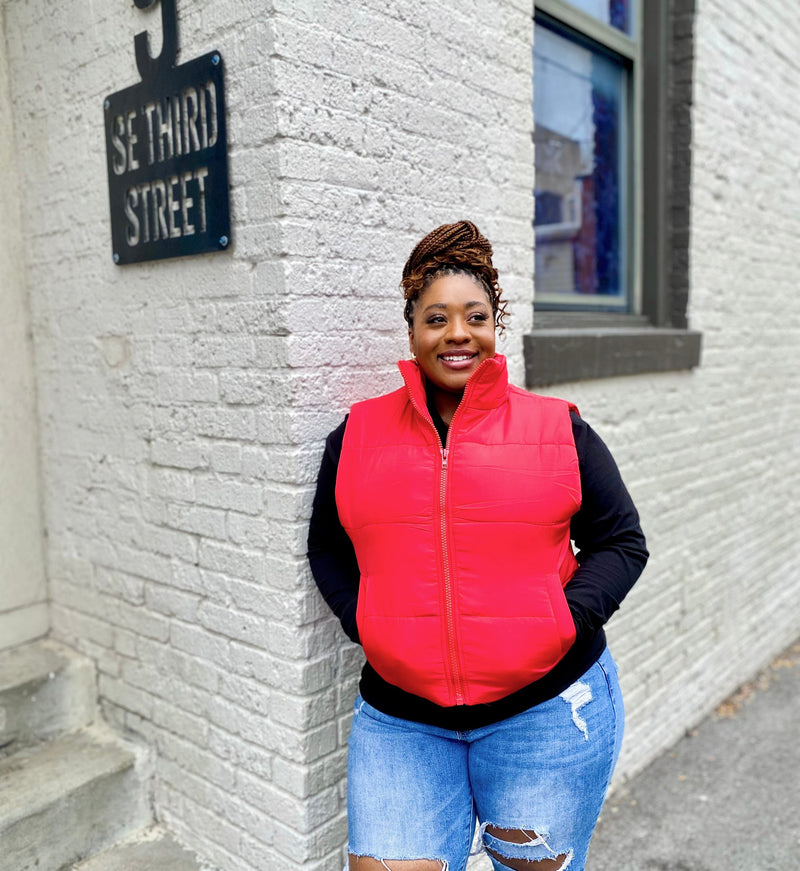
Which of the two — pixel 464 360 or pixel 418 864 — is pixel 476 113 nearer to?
pixel 464 360

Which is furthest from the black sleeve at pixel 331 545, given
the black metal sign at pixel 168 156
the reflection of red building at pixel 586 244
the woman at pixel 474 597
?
the reflection of red building at pixel 586 244

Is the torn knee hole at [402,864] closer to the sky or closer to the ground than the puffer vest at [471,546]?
closer to the ground

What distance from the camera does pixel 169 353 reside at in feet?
8.02

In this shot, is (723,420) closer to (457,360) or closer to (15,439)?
(457,360)

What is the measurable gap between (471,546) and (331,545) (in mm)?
486

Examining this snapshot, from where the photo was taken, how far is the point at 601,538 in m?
1.87

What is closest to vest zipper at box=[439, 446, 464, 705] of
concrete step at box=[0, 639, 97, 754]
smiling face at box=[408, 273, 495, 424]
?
smiling face at box=[408, 273, 495, 424]

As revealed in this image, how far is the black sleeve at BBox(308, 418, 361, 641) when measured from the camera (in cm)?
199

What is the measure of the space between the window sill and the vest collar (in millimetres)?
1099

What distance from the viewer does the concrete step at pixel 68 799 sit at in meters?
2.35

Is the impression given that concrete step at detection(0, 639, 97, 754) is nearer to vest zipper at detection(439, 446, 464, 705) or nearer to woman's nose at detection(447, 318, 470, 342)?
vest zipper at detection(439, 446, 464, 705)

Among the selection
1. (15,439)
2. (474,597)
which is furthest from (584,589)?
(15,439)

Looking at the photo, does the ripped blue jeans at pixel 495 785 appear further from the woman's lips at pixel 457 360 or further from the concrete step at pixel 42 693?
the concrete step at pixel 42 693

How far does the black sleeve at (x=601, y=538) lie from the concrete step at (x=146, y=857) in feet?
5.00
